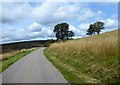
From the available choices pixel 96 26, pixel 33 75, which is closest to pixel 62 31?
pixel 96 26

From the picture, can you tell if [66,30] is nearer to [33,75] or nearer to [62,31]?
[62,31]

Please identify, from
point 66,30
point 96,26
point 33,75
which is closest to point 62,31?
point 66,30

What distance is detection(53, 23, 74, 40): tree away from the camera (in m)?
123

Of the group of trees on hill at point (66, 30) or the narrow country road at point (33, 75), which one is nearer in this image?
the narrow country road at point (33, 75)

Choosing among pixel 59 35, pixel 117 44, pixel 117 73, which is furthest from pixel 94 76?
pixel 59 35

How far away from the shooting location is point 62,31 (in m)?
124

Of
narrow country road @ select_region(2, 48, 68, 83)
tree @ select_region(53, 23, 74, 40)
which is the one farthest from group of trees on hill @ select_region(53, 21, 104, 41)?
narrow country road @ select_region(2, 48, 68, 83)

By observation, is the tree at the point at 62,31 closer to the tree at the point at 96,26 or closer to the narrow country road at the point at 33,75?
the tree at the point at 96,26

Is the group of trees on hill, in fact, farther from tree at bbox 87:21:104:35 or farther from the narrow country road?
the narrow country road

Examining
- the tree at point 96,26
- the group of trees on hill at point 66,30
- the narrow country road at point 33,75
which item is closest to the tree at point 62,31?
the group of trees on hill at point 66,30

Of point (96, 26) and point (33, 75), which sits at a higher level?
point (96, 26)

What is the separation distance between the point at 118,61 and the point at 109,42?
3.78 m

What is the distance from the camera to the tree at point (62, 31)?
4850 inches

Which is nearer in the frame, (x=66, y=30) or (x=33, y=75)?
(x=33, y=75)
